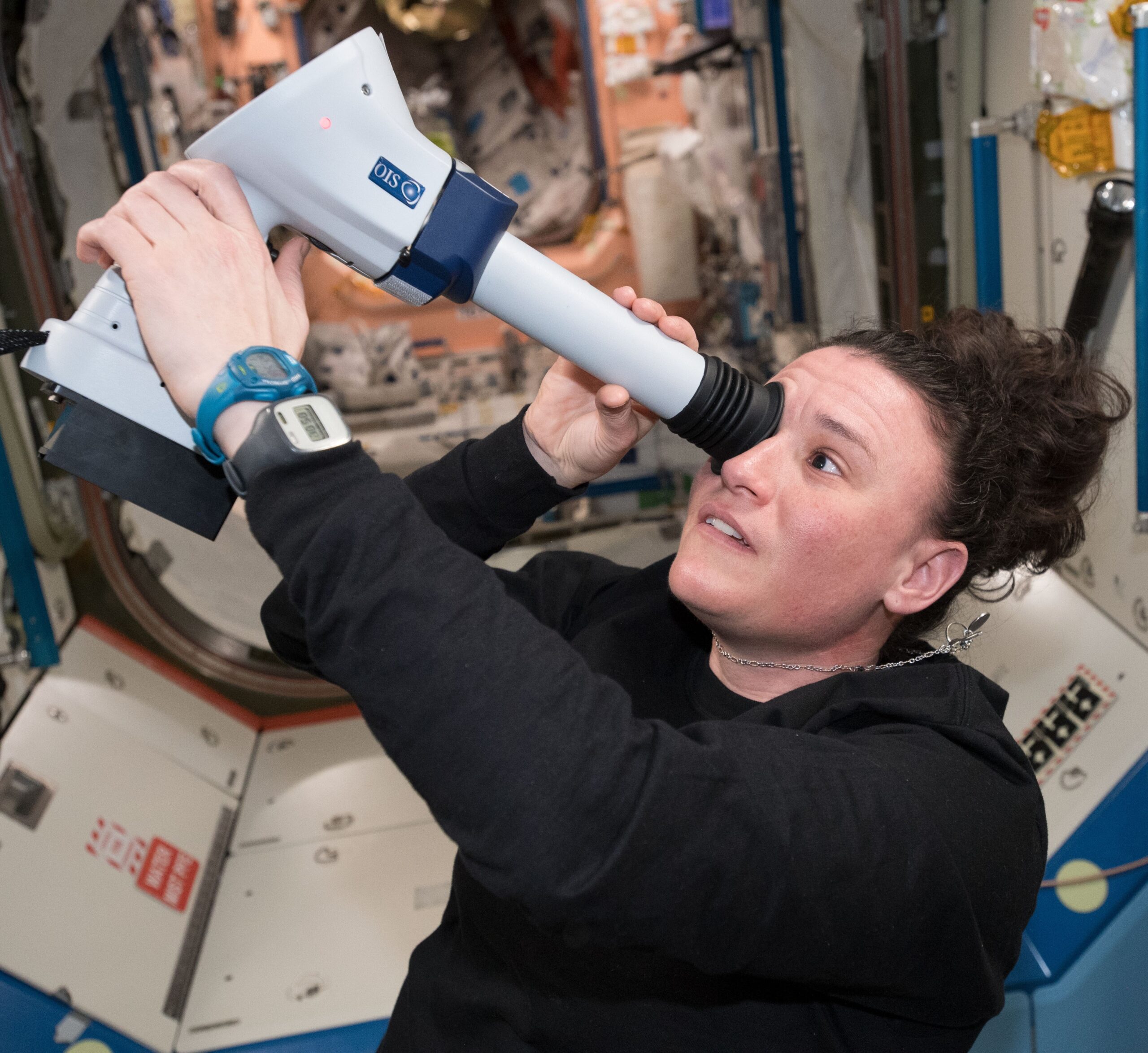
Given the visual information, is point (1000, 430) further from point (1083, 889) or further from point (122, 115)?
point (122, 115)

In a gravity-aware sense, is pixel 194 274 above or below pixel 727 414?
above

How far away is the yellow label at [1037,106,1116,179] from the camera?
1909 mm

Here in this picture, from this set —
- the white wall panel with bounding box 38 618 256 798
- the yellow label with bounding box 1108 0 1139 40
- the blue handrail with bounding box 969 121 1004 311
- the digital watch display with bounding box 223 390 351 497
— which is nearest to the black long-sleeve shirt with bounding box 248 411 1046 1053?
the digital watch display with bounding box 223 390 351 497

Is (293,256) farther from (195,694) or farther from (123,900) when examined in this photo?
(195,694)

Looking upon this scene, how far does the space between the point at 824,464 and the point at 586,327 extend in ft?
1.08

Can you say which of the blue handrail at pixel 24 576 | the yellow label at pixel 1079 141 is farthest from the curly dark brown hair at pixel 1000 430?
the blue handrail at pixel 24 576

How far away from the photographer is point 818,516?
1.16m

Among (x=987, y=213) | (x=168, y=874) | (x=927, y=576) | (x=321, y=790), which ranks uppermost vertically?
(x=987, y=213)

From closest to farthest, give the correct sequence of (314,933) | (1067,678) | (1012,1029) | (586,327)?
(586,327)
(1012,1029)
(1067,678)
(314,933)

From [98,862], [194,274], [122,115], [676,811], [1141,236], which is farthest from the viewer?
[122,115]

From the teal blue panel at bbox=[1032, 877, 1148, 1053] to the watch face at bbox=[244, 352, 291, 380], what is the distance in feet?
6.12

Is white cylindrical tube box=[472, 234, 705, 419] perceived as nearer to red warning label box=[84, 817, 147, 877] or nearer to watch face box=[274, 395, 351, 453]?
watch face box=[274, 395, 351, 453]

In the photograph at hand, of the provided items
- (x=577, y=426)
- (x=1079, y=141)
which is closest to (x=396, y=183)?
(x=577, y=426)

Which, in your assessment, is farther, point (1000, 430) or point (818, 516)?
point (1000, 430)
